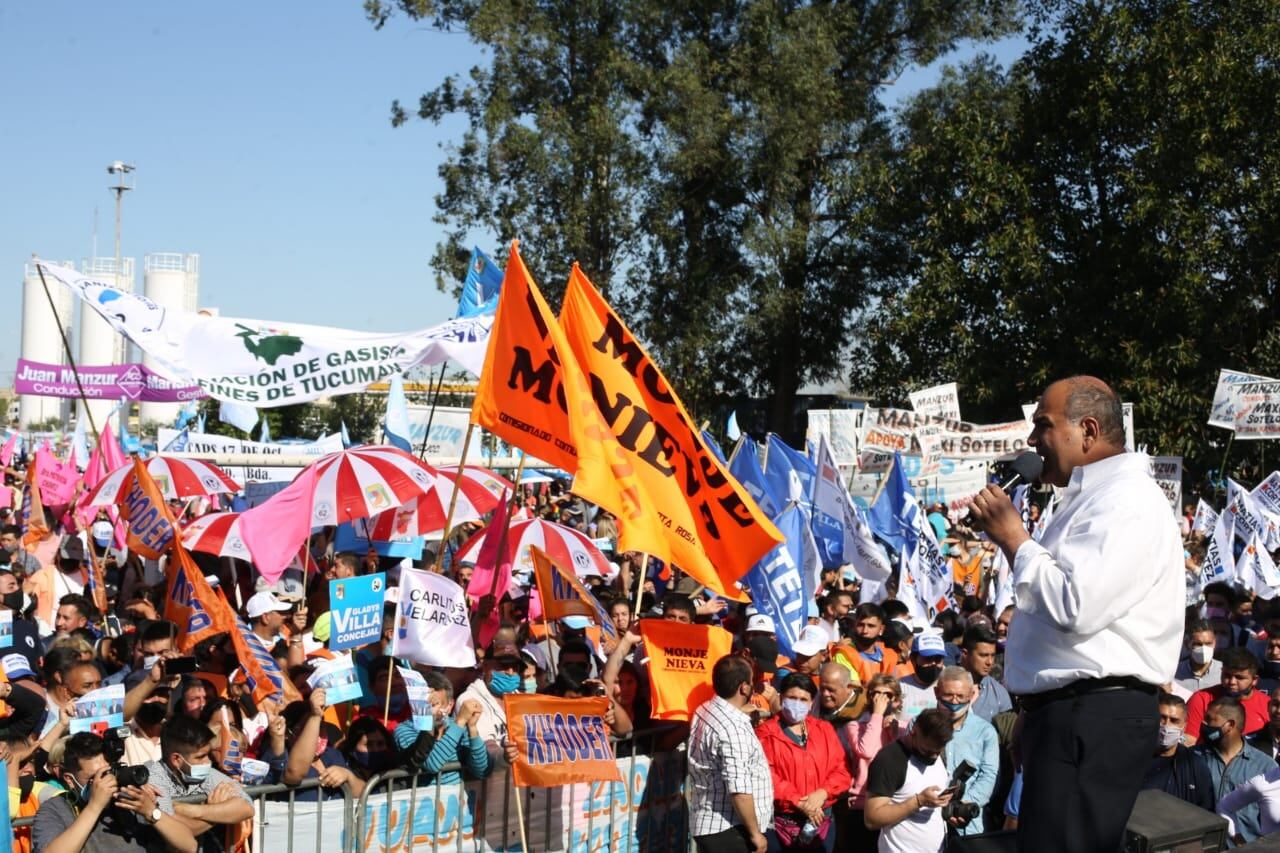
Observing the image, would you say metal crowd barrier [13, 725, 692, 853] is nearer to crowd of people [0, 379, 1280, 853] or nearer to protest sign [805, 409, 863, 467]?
crowd of people [0, 379, 1280, 853]

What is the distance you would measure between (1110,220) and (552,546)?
1981cm

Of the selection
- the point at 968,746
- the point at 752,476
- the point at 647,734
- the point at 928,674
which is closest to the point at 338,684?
the point at 647,734

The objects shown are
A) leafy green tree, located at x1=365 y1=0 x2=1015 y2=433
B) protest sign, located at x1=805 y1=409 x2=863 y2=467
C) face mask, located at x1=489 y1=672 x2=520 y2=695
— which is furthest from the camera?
leafy green tree, located at x1=365 y1=0 x2=1015 y2=433

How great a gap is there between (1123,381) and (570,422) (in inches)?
852

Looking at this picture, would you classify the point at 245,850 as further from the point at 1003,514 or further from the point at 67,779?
the point at 1003,514

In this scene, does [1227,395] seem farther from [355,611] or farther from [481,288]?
[355,611]

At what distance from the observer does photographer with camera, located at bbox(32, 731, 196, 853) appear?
5.48 meters

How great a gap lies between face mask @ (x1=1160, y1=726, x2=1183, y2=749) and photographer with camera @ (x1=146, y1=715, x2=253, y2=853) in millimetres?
4168

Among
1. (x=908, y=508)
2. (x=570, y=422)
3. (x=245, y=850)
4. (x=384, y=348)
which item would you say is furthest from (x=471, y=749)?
(x=908, y=508)

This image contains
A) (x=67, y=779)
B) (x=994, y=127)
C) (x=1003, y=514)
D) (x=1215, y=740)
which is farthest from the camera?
(x=994, y=127)

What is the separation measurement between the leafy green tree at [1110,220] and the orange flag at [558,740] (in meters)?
21.3

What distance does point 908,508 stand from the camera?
13.8 m

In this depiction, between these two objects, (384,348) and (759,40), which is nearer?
(384,348)

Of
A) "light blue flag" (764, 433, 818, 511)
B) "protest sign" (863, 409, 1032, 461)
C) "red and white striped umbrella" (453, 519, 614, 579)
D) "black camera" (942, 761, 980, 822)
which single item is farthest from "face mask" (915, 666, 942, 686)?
"protest sign" (863, 409, 1032, 461)
